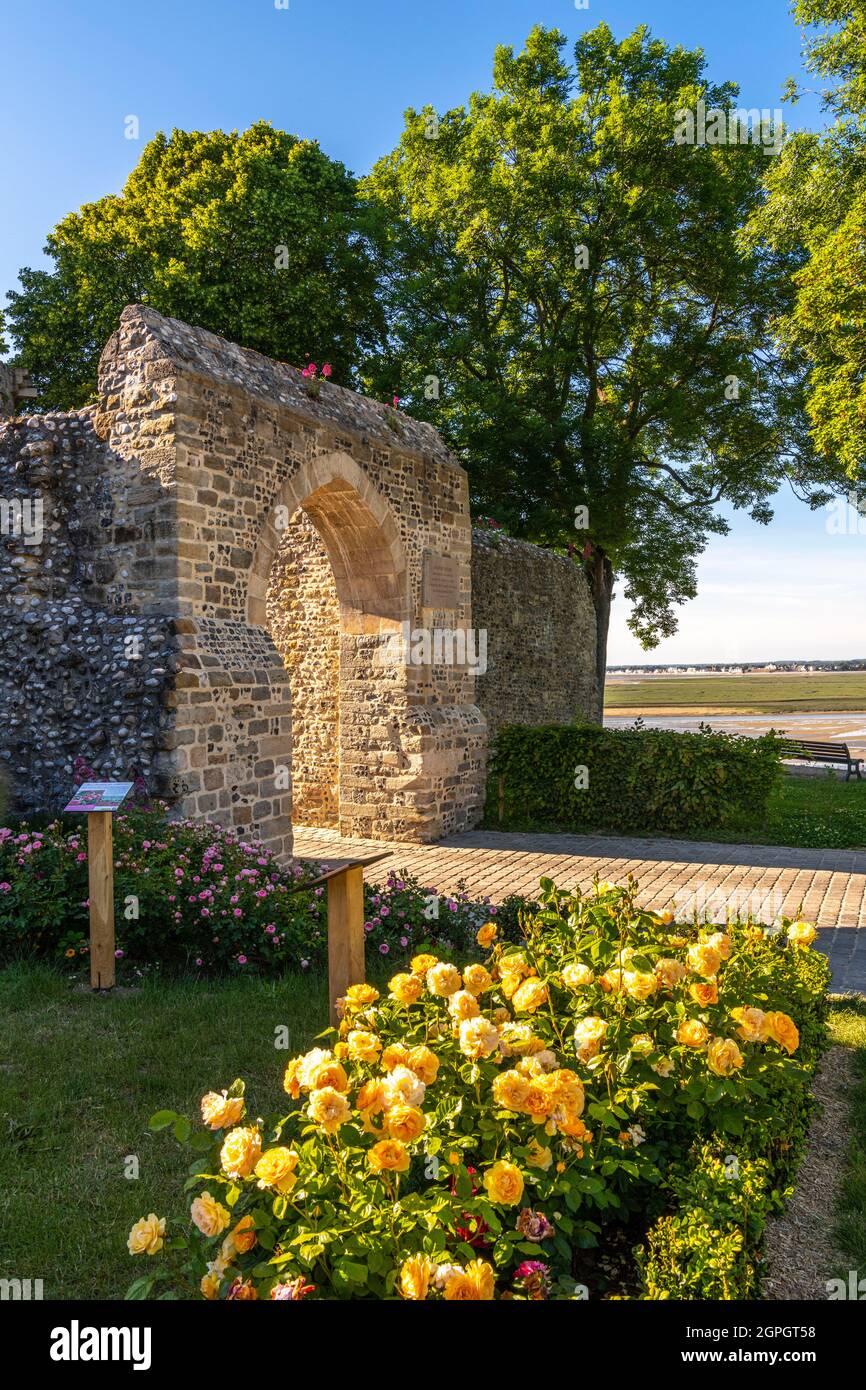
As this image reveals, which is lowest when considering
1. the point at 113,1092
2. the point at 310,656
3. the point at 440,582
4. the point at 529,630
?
the point at 113,1092

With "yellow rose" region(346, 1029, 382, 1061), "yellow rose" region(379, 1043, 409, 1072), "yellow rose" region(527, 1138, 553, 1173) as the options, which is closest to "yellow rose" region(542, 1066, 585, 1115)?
"yellow rose" region(527, 1138, 553, 1173)

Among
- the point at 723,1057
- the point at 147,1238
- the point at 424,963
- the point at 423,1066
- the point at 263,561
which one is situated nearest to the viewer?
the point at 147,1238

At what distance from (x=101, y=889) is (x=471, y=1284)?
12.8ft

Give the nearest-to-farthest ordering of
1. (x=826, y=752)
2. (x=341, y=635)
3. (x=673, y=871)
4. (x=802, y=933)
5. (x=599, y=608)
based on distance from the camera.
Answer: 1. (x=802, y=933)
2. (x=673, y=871)
3. (x=341, y=635)
4. (x=826, y=752)
5. (x=599, y=608)

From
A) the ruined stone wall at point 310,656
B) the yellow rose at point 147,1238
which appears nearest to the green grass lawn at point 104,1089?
the yellow rose at point 147,1238

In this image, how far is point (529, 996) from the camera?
281cm

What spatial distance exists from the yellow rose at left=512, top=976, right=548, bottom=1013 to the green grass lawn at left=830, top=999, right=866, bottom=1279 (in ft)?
4.17

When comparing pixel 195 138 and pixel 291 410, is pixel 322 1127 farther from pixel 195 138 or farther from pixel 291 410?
pixel 195 138

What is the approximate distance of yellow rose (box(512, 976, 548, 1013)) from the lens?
111 inches

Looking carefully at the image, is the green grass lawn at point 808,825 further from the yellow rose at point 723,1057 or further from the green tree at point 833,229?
the yellow rose at point 723,1057

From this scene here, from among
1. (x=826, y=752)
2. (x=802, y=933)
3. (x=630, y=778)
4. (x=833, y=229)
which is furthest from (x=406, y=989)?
(x=826, y=752)

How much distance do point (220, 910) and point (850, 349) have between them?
10.9 m

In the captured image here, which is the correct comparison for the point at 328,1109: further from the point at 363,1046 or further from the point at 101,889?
the point at 101,889

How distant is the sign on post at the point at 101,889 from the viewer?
205 inches
